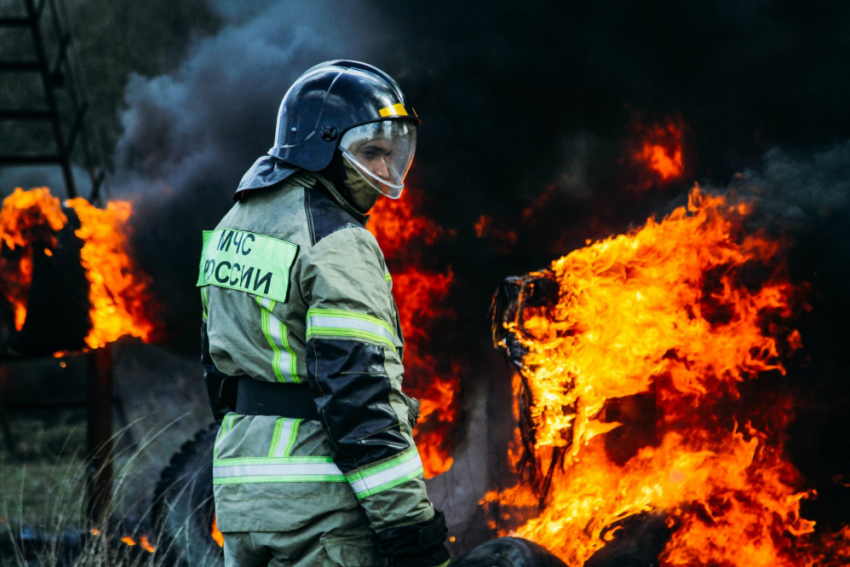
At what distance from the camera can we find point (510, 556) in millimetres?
3291

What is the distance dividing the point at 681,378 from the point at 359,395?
119 inches

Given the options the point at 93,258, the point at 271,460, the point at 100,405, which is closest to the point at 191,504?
the point at 100,405

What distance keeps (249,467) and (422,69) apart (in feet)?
12.4

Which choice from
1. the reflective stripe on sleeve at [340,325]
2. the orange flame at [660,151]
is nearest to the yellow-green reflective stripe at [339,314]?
the reflective stripe on sleeve at [340,325]

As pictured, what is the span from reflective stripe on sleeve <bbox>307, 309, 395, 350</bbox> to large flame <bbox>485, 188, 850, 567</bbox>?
239 centimetres

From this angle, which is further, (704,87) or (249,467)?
(704,87)

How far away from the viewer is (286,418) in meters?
2.20

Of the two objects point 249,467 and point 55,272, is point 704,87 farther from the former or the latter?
point 55,272

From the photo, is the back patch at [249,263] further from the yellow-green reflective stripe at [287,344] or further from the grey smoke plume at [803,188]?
the grey smoke plume at [803,188]

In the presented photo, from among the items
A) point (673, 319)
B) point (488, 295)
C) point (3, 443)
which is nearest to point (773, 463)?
point (673, 319)

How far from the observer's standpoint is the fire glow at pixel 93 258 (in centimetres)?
496

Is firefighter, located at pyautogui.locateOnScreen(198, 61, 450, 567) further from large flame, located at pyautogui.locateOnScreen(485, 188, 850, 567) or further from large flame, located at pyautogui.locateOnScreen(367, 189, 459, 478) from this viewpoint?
large flame, located at pyautogui.locateOnScreen(367, 189, 459, 478)

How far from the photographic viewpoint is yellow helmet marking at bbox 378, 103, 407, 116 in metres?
2.52

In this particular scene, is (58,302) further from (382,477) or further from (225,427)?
(382,477)
